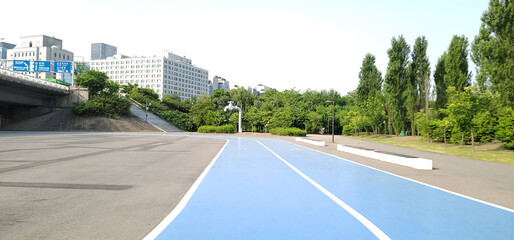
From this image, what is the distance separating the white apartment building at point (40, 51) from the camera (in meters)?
107

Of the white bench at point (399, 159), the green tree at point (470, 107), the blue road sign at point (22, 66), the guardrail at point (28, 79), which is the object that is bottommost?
the white bench at point (399, 159)

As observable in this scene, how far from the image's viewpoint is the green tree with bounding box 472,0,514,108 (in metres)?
27.1

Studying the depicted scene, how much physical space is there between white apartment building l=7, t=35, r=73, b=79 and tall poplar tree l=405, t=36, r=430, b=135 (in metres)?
119

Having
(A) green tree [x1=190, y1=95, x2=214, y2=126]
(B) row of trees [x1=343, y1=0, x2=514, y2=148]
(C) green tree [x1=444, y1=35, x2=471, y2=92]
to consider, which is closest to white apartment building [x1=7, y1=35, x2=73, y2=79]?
(A) green tree [x1=190, y1=95, x2=214, y2=126]

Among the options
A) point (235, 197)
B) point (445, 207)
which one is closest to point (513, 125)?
point (445, 207)

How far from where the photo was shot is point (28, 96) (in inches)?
1948

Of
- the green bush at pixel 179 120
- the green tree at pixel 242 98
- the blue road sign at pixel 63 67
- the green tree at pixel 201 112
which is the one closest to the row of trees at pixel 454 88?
the green tree at pixel 242 98

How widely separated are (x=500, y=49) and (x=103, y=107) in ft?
212

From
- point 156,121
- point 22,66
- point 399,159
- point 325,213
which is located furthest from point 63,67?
point 325,213

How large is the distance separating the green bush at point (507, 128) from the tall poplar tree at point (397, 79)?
19.7 m

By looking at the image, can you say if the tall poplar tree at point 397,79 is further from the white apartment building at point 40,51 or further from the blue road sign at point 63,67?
the white apartment building at point 40,51

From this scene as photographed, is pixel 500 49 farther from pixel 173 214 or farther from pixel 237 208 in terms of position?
pixel 173 214

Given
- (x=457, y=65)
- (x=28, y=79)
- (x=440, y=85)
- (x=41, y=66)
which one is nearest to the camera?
(x=457, y=65)

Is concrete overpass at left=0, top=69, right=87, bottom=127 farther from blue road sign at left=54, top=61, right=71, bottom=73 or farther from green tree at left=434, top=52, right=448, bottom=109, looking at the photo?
green tree at left=434, top=52, right=448, bottom=109
